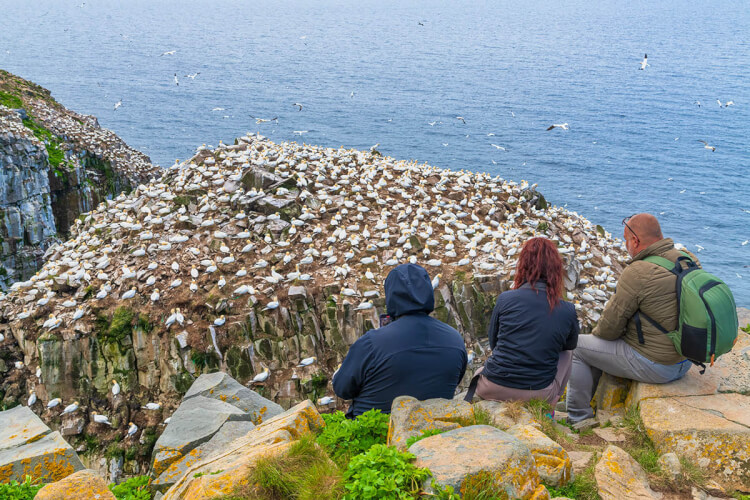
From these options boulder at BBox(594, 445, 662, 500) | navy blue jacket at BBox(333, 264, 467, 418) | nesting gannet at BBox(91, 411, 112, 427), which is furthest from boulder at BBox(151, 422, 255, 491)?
nesting gannet at BBox(91, 411, 112, 427)

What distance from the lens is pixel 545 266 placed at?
7.05m

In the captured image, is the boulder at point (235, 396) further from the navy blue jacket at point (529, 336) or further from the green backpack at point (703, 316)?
the green backpack at point (703, 316)

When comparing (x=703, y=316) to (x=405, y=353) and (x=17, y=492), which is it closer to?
(x=405, y=353)

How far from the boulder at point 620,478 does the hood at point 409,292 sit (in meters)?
2.51

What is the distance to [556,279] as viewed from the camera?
7.05 m

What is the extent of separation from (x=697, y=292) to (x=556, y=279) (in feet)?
5.75

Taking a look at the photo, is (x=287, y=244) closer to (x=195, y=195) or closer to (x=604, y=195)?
(x=195, y=195)

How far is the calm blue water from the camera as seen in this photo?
61312mm

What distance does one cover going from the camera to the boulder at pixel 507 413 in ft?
22.4

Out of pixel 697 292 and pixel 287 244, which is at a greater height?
pixel 697 292

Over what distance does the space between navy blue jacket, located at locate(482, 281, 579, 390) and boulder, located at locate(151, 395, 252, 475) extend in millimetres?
3943

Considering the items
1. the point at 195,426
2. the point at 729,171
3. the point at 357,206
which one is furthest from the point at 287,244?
the point at 729,171

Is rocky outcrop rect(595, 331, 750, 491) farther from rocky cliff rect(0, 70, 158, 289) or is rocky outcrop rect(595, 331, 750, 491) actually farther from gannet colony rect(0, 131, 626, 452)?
rocky cliff rect(0, 70, 158, 289)

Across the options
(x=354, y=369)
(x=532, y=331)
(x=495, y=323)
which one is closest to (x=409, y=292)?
(x=354, y=369)
